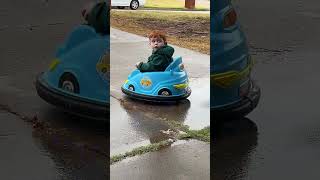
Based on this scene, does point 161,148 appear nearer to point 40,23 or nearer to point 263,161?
point 263,161

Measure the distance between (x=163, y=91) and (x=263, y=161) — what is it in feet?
4.35

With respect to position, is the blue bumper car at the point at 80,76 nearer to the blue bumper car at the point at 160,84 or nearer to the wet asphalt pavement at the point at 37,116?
the wet asphalt pavement at the point at 37,116

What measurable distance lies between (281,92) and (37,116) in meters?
2.06

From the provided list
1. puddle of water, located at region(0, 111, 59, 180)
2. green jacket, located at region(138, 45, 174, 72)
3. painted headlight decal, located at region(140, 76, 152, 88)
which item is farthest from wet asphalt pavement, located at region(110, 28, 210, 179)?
puddle of water, located at region(0, 111, 59, 180)

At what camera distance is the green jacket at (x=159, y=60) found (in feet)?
14.1

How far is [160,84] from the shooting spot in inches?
173

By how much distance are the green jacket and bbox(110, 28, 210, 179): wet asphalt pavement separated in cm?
38

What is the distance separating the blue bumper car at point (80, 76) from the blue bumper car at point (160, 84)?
755 millimetres

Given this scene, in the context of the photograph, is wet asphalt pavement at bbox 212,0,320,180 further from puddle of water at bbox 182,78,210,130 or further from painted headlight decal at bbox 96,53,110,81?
painted headlight decal at bbox 96,53,110,81

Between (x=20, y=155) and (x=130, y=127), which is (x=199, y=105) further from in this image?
(x=20, y=155)

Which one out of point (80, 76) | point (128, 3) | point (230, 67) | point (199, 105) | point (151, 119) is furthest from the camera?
point (128, 3)

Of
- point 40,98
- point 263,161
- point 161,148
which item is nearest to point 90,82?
point 40,98

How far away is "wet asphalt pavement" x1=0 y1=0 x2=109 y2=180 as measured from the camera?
3.40 m

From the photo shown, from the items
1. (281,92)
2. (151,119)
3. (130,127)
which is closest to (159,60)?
(151,119)
